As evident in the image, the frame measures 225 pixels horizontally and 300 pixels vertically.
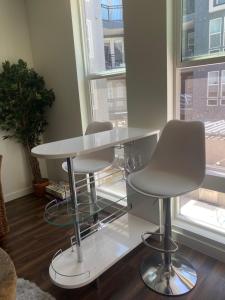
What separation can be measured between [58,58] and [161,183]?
209 cm

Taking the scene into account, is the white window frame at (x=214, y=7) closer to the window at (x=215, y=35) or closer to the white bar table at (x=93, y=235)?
the window at (x=215, y=35)

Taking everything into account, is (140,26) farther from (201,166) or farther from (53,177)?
(53,177)

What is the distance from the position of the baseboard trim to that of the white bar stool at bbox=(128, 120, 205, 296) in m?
2.13

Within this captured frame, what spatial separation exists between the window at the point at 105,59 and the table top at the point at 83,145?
0.66 meters

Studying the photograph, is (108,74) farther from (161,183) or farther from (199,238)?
(199,238)

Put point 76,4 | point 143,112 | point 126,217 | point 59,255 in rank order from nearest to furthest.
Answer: point 59,255, point 143,112, point 126,217, point 76,4

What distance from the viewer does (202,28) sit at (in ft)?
5.92

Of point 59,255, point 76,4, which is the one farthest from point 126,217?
point 76,4

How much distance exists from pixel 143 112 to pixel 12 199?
2231 millimetres

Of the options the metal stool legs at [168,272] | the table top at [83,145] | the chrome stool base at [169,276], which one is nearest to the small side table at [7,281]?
the table top at [83,145]

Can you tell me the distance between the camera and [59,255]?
5.98 feet

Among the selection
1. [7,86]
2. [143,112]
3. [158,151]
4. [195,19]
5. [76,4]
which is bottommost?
[158,151]

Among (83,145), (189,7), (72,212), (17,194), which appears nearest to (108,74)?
(189,7)

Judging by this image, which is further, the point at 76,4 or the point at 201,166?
the point at 76,4
